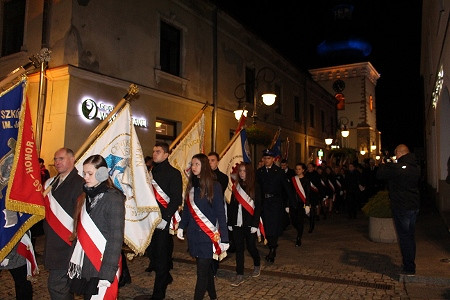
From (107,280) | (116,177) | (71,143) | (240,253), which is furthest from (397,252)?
(71,143)

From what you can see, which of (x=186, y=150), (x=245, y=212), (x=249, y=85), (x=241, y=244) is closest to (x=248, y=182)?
(x=245, y=212)

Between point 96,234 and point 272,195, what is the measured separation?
432 centimetres

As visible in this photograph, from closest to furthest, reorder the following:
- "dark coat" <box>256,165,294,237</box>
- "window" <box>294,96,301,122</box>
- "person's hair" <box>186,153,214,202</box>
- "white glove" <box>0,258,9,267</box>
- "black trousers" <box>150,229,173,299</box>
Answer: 1. "white glove" <box>0,258,9,267</box>
2. "person's hair" <box>186,153,214,202</box>
3. "black trousers" <box>150,229,173,299</box>
4. "dark coat" <box>256,165,294,237</box>
5. "window" <box>294,96,301,122</box>

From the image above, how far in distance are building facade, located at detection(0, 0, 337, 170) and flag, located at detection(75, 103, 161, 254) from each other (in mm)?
6127

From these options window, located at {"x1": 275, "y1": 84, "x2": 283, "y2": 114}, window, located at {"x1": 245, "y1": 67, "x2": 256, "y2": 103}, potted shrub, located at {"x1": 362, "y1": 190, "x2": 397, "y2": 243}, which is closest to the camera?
potted shrub, located at {"x1": 362, "y1": 190, "x2": 397, "y2": 243}

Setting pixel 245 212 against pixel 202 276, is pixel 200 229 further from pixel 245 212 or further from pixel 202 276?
pixel 245 212

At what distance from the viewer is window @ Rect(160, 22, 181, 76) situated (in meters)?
14.8

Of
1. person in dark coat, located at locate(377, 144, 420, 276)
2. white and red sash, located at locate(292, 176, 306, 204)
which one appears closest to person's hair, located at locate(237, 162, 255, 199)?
person in dark coat, located at locate(377, 144, 420, 276)

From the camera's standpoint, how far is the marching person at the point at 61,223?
3.89 meters

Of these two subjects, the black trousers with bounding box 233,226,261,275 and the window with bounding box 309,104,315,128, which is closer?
the black trousers with bounding box 233,226,261,275

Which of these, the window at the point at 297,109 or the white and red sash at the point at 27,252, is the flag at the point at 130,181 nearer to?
the white and red sash at the point at 27,252

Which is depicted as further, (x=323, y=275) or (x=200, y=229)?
(x=323, y=275)

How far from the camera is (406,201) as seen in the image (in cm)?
645

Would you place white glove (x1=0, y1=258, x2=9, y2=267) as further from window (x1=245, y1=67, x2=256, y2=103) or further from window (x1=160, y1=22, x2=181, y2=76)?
window (x1=245, y1=67, x2=256, y2=103)
